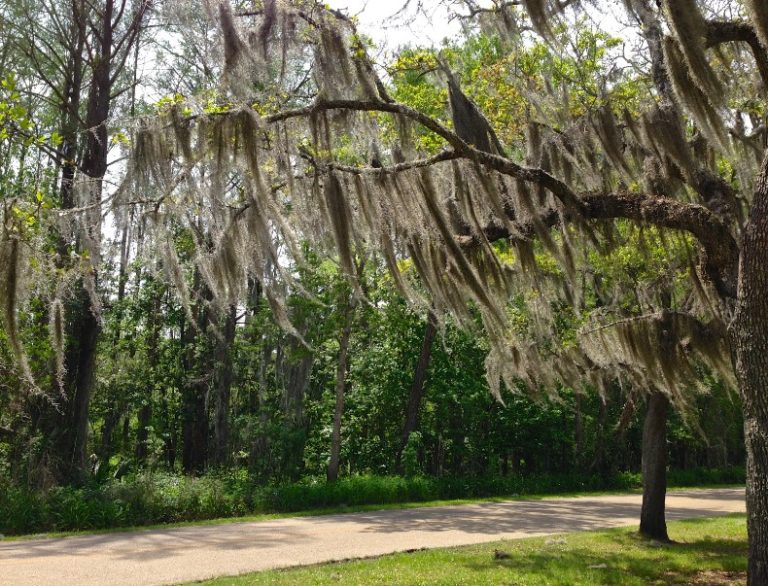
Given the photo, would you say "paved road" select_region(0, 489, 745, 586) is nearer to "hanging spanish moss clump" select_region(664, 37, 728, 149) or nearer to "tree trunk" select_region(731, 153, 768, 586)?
Answer: "tree trunk" select_region(731, 153, 768, 586)

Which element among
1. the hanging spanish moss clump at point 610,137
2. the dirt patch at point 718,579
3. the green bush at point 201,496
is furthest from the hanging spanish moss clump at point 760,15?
the green bush at point 201,496

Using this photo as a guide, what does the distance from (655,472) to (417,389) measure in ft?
32.7

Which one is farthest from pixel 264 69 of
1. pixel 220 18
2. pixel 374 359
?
pixel 374 359

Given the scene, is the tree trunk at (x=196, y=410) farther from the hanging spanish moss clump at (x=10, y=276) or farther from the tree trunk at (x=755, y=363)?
the tree trunk at (x=755, y=363)

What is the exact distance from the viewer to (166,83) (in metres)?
18.0

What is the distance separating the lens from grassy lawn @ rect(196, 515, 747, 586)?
6.48 meters

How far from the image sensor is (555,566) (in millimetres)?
7219

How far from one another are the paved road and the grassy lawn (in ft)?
2.29

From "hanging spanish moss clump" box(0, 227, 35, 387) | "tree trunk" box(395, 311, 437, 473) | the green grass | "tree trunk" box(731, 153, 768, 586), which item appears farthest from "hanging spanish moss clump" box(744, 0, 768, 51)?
"tree trunk" box(395, 311, 437, 473)

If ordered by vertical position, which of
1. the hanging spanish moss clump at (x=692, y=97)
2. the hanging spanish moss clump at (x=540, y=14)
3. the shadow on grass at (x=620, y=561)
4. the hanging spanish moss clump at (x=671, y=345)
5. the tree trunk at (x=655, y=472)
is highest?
the hanging spanish moss clump at (x=540, y=14)

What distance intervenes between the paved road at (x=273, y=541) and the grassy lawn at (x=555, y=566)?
0.70 metres

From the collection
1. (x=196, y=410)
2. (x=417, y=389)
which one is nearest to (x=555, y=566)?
(x=417, y=389)

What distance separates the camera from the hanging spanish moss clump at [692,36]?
4438 millimetres

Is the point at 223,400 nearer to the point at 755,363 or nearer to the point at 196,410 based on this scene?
the point at 196,410
